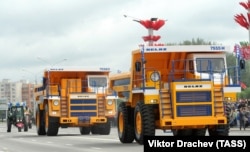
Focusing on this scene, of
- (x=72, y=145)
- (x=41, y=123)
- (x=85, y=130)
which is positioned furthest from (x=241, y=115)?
(x=72, y=145)

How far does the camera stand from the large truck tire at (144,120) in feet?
72.0

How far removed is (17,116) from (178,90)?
115ft

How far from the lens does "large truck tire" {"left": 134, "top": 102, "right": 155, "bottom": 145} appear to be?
22.0 m

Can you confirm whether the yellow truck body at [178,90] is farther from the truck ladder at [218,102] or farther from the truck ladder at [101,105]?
the truck ladder at [101,105]

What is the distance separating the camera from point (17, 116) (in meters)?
55.3

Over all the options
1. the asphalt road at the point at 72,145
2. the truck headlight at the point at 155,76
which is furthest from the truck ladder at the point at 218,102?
the asphalt road at the point at 72,145

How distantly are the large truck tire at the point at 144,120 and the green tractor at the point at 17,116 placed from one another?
30.5 metres

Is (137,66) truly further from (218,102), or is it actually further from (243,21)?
(243,21)

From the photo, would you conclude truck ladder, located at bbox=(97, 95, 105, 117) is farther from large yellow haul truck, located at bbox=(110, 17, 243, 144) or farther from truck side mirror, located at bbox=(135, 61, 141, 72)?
truck side mirror, located at bbox=(135, 61, 141, 72)

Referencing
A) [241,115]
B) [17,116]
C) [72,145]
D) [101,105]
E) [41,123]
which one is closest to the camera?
[72,145]

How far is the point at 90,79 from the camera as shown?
125 feet

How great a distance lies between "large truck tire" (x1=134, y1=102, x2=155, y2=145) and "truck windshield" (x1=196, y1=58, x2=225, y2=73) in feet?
7.31

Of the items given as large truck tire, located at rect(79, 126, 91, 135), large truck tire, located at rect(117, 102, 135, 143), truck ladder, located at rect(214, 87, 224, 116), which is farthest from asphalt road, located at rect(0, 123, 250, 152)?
large truck tire, located at rect(79, 126, 91, 135)

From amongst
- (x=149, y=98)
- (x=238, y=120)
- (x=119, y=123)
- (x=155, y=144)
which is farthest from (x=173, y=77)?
(x=238, y=120)
